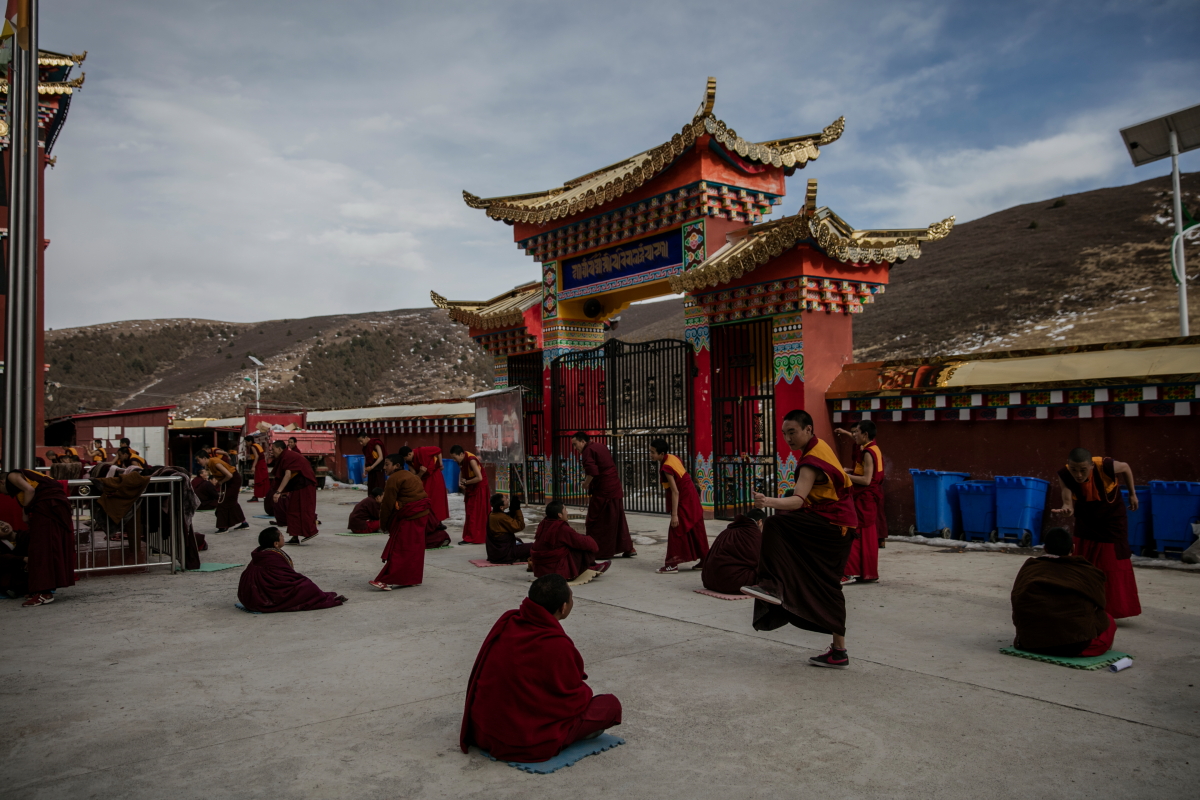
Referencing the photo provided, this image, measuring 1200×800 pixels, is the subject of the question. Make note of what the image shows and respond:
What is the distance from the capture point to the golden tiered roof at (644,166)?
12.6 m

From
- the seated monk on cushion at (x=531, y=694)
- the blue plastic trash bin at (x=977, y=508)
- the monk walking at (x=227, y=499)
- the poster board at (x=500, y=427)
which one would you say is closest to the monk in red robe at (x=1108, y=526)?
the seated monk on cushion at (x=531, y=694)

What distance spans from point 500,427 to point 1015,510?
27.7 feet

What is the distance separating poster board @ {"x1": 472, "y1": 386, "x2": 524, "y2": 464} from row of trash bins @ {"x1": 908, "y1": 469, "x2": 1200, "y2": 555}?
21.4 ft

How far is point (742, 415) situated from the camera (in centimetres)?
1293

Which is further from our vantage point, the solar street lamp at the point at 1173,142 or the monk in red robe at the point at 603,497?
the solar street lamp at the point at 1173,142

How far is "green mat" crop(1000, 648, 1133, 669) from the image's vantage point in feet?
16.8

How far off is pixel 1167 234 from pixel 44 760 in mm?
64478

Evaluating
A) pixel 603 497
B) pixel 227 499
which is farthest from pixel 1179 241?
pixel 227 499

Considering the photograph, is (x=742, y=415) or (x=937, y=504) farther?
(x=742, y=415)

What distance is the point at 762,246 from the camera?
38.2 ft

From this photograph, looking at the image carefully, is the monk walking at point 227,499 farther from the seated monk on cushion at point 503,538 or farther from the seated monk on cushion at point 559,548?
the seated monk on cushion at point 559,548

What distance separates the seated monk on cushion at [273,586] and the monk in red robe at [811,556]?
13.1 ft

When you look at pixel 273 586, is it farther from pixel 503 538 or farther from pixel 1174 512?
pixel 1174 512

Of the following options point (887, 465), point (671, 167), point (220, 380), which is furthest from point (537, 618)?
point (220, 380)
